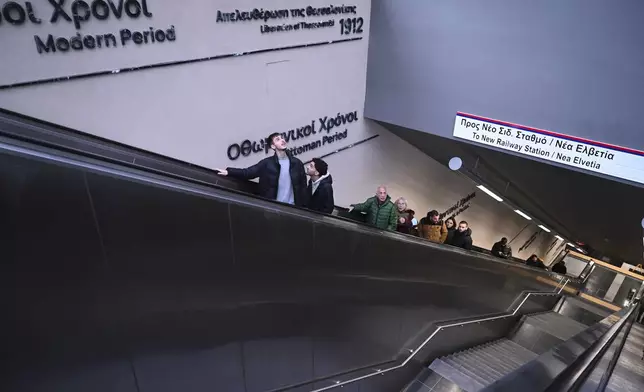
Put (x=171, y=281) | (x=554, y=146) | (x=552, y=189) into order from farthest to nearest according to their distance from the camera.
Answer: (x=552, y=189) → (x=554, y=146) → (x=171, y=281)

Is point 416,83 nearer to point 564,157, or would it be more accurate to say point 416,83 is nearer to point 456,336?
point 564,157

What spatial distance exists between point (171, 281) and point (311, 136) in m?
4.71

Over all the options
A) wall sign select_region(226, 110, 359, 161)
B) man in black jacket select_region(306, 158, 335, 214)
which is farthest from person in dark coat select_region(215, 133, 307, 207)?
wall sign select_region(226, 110, 359, 161)

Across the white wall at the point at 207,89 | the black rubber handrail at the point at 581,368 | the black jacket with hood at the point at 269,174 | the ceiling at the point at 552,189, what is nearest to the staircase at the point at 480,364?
the black rubber handrail at the point at 581,368

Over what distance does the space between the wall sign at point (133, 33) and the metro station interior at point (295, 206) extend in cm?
2

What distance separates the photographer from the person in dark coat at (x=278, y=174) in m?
4.05

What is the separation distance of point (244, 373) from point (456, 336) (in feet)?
11.1

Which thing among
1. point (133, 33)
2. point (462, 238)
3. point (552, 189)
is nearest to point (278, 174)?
point (133, 33)

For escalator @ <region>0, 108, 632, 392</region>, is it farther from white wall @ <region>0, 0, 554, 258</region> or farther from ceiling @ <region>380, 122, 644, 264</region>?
ceiling @ <region>380, 122, 644, 264</region>

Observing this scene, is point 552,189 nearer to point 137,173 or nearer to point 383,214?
point 383,214

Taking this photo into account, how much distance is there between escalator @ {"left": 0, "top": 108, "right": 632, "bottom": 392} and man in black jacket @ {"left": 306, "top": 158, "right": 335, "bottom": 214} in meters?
0.76

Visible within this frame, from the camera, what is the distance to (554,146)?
18.9 feet

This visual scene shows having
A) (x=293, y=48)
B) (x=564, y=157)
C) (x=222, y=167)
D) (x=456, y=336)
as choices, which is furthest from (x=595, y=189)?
(x=222, y=167)

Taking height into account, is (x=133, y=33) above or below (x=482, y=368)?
above
